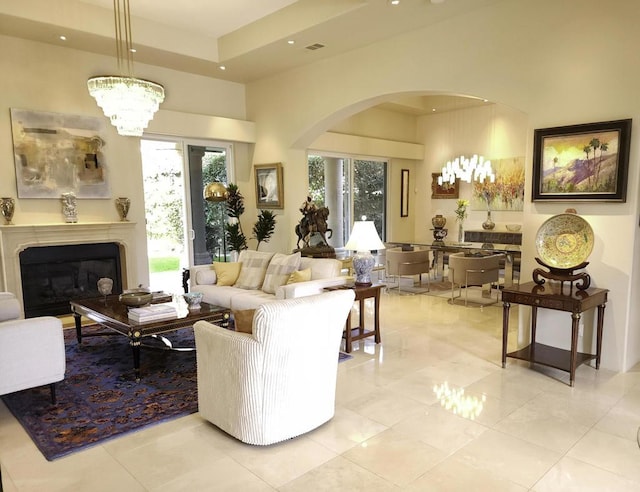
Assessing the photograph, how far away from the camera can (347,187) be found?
30.8 feet

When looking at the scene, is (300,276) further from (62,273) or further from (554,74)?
(62,273)

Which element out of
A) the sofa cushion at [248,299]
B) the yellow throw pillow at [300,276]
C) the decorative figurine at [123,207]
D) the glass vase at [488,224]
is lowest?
the sofa cushion at [248,299]

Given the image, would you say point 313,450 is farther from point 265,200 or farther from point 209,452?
point 265,200

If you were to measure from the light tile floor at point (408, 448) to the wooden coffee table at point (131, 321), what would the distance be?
95cm

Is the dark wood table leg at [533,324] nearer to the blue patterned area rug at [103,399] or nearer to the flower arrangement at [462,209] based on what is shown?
the blue patterned area rug at [103,399]

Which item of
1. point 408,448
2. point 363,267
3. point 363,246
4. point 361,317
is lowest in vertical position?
point 408,448

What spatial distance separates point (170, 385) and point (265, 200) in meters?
4.51

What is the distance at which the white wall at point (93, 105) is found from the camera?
5664 millimetres

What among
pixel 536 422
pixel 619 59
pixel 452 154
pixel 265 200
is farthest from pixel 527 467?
pixel 452 154

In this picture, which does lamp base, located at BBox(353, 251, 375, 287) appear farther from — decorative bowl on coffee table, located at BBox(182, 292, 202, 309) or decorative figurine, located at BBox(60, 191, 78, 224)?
decorative figurine, located at BBox(60, 191, 78, 224)

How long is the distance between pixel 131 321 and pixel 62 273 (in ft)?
9.88

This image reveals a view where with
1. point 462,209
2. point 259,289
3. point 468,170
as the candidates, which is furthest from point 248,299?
point 462,209

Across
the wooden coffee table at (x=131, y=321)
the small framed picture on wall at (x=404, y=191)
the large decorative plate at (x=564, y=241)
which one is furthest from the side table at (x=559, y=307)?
the small framed picture on wall at (x=404, y=191)

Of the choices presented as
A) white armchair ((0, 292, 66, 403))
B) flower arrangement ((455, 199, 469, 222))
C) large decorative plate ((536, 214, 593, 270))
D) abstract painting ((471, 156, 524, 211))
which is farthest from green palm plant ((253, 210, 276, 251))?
abstract painting ((471, 156, 524, 211))
